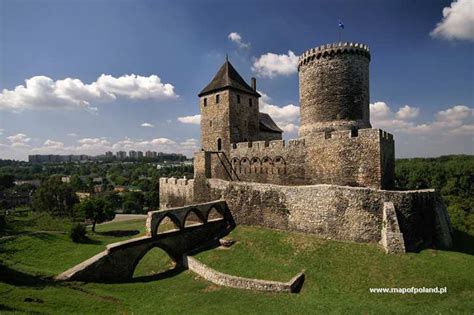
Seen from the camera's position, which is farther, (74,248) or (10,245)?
(74,248)

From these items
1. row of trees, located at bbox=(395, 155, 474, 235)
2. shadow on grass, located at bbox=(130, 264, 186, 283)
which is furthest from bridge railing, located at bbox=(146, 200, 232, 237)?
row of trees, located at bbox=(395, 155, 474, 235)

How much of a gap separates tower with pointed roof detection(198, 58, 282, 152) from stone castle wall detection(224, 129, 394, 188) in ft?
12.0

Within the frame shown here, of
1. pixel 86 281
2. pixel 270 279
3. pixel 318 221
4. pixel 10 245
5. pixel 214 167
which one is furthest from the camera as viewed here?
pixel 214 167

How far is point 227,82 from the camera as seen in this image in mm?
27984

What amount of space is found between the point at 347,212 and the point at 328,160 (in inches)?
173

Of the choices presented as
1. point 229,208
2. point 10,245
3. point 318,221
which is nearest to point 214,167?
point 229,208

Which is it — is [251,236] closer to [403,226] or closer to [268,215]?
[268,215]

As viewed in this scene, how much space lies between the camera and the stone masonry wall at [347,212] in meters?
15.7

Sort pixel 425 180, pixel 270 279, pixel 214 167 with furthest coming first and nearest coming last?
pixel 425 180
pixel 214 167
pixel 270 279

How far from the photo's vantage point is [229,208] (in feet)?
75.5

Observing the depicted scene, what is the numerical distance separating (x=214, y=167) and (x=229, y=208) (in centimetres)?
597

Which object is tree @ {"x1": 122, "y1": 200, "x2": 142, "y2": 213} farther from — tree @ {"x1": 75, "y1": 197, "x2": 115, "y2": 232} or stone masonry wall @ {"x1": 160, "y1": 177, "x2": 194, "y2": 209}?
stone masonry wall @ {"x1": 160, "y1": 177, "x2": 194, "y2": 209}

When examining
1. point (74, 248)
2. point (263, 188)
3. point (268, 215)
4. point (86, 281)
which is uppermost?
point (263, 188)

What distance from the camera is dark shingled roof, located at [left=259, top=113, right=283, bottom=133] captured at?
3263cm
